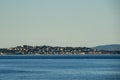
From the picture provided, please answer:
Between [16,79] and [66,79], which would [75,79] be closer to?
[66,79]

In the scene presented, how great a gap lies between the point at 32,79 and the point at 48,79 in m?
2.34

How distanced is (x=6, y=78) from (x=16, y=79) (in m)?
2.18

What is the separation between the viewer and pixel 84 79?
55531mm

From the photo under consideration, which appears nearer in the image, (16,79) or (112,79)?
(112,79)

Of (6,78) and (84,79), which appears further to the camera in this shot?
(6,78)

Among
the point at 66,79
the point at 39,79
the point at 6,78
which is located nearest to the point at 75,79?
the point at 66,79

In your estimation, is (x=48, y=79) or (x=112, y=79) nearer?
(x=112, y=79)

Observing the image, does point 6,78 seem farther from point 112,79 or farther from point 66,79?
point 112,79

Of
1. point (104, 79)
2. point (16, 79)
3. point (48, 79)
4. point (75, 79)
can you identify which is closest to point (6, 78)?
point (16, 79)

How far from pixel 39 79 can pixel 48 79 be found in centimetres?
132

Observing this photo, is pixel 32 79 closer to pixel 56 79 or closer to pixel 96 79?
pixel 56 79

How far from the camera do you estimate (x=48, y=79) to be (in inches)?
2245

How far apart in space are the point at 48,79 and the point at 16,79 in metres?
4.78

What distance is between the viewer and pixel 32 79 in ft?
190
